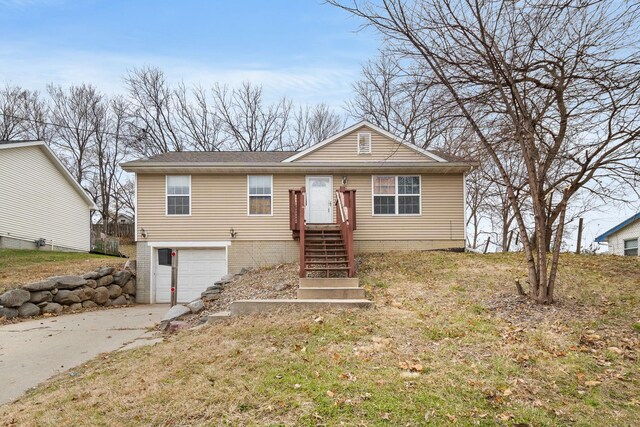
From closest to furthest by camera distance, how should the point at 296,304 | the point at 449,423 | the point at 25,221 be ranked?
the point at 449,423 < the point at 296,304 < the point at 25,221

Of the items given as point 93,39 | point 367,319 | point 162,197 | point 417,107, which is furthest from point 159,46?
point 367,319

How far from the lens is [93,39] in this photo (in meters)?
16.3

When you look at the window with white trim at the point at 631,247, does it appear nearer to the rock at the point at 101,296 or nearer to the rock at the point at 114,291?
the rock at the point at 114,291

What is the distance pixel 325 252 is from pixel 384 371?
19.4ft

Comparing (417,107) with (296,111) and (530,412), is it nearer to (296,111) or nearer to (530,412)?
(530,412)

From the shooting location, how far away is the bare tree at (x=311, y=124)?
1163 inches

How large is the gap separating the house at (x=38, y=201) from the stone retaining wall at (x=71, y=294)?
6.80 metres

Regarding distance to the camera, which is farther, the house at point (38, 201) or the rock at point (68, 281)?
the house at point (38, 201)

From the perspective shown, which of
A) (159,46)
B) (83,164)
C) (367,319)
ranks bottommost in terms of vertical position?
(367,319)

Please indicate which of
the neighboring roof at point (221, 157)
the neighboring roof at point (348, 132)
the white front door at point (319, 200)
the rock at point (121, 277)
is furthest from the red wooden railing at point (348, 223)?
the rock at point (121, 277)

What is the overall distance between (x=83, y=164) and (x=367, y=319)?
29.0 m

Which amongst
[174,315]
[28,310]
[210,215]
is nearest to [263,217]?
[210,215]

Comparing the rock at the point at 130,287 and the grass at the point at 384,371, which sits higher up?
the grass at the point at 384,371

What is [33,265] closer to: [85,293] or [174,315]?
[85,293]
